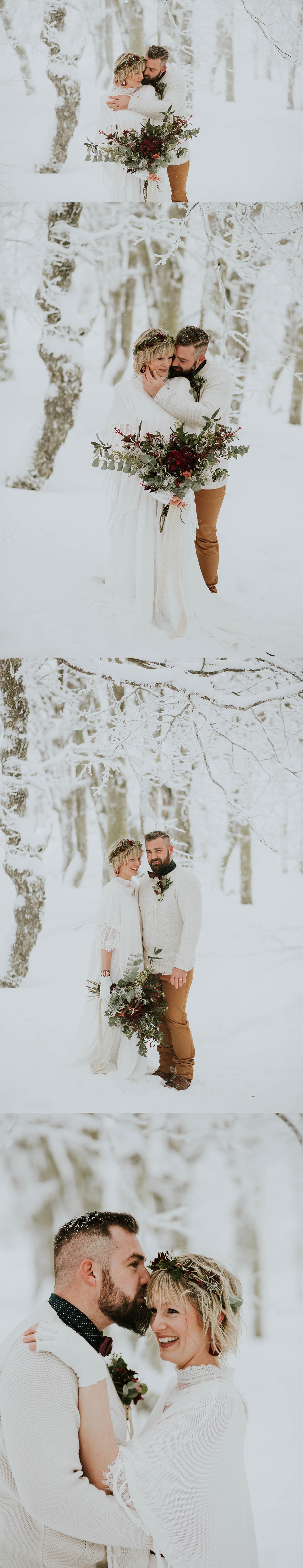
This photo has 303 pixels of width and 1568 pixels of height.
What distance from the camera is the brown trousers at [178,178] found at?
10.5 feet

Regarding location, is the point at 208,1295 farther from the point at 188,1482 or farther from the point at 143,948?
A: the point at 143,948

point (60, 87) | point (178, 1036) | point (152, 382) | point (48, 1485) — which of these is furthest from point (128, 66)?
point (48, 1485)

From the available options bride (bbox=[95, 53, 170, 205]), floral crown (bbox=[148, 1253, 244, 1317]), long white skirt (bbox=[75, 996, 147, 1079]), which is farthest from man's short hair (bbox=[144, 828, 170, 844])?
bride (bbox=[95, 53, 170, 205])

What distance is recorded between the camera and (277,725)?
10.3ft

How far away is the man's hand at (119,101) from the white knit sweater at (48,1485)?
11.9 feet

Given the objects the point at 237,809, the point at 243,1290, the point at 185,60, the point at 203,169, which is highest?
the point at 185,60

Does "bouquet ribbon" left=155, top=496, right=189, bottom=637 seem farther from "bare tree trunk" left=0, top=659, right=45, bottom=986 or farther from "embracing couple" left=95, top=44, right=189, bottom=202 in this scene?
"embracing couple" left=95, top=44, right=189, bottom=202

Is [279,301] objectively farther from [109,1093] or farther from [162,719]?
[109,1093]

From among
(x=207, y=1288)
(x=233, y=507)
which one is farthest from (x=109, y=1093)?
(x=233, y=507)

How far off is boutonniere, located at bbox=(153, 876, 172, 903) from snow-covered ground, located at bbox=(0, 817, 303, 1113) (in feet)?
0.35

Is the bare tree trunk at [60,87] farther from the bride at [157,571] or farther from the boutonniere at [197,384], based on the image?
the boutonniere at [197,384]

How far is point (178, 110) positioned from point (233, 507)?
1251 millimetres

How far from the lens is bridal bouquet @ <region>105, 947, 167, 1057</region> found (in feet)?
10.0

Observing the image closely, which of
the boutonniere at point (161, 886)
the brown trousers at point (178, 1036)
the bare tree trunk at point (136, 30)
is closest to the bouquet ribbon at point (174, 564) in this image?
the boutonniere at point (161, 886)
